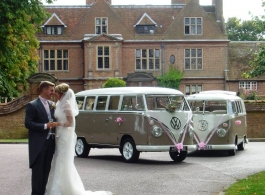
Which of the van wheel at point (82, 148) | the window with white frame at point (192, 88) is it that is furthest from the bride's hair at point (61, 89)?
the window with white frame at point (192, 88)

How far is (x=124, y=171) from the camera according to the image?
55.5 feet

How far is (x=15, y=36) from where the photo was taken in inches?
1195

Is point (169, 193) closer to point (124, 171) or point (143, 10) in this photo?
point (124, 171)

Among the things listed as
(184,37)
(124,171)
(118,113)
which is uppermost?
(184,37)

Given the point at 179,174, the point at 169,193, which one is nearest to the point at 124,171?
the point at 179,174

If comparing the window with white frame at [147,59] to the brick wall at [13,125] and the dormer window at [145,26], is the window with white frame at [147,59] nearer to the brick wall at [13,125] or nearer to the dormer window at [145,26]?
the dormer window at [145,26]

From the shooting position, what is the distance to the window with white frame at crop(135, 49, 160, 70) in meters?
55.9

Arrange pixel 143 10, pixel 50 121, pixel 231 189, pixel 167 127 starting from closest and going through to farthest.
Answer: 1. pixel 50 121
2. pixel 231 189
3. pixel 167 127
4. pixel 143 10

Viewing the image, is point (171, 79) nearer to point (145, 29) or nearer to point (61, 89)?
point (145, 29)

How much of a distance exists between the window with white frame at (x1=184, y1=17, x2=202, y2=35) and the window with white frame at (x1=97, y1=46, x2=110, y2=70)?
24.9 ft

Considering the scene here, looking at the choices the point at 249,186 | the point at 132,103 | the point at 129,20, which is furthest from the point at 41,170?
the point at 129,20

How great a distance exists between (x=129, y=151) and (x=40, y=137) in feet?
29.0

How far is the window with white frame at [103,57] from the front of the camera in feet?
179

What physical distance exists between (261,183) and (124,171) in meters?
4.63
